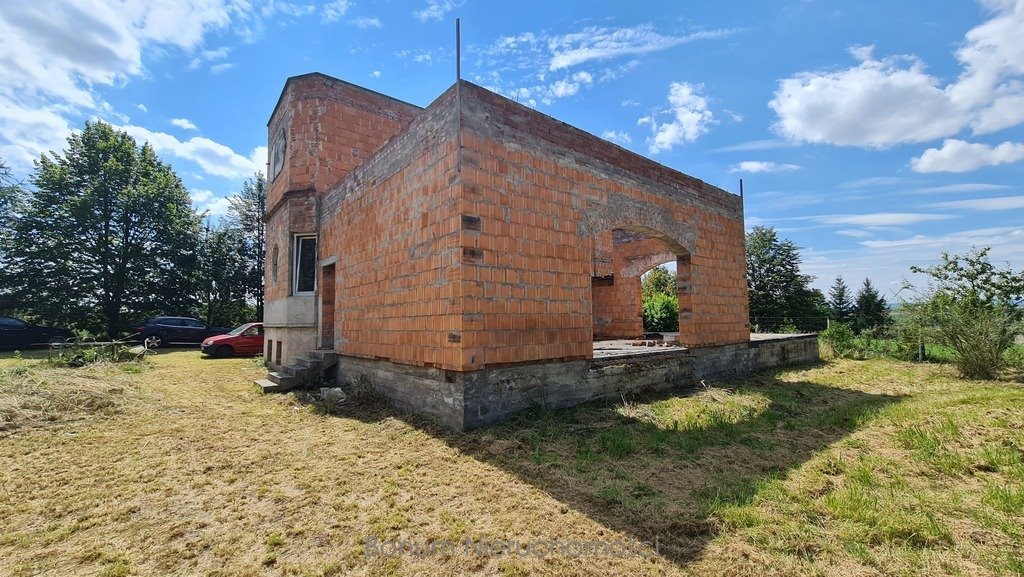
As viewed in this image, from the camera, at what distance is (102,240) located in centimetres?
1891

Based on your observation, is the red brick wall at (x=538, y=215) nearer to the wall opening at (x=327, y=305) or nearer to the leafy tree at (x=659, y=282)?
the wall opening at (x=327, y=305)

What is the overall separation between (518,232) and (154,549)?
4.28 metres

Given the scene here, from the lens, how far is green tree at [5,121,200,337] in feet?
59.0

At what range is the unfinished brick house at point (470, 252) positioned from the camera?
16.9 feet

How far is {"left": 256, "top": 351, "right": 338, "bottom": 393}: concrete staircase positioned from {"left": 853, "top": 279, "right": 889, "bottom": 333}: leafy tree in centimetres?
2458

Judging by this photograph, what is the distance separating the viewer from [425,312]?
18.1ft

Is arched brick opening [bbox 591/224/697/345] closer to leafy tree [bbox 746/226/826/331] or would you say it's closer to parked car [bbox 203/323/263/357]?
parked car [bbox 203/323/263/357]

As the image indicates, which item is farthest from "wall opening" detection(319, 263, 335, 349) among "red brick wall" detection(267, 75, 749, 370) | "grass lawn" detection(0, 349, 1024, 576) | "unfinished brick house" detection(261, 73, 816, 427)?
"grass lawn" detection(0, 349, 1024, 576)

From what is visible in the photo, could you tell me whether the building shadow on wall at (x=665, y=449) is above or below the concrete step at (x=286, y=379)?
below

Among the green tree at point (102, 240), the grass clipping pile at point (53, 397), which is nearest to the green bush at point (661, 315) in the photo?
the grass clipping pile at point (53, 397)

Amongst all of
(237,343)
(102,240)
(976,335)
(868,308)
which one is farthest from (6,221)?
(868,308)

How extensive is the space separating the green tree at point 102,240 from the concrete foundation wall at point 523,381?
58.4ft

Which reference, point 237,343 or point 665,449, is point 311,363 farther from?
point 237,343

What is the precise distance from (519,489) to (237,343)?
13.3 metres
